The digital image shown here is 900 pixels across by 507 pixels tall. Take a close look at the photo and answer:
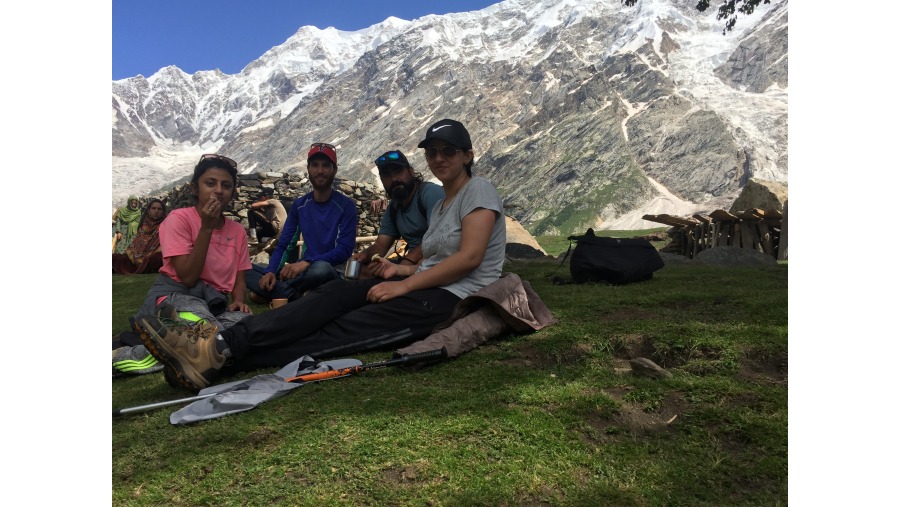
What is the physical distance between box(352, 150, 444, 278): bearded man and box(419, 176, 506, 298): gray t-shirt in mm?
1267

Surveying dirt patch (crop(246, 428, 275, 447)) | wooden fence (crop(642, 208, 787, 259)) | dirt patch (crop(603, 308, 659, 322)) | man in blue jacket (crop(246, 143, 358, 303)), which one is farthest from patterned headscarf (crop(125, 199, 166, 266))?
wooden fence (crop(642, 208, 787, 259))

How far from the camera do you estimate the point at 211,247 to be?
18.2ft

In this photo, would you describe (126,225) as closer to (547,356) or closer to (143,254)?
(143,254)

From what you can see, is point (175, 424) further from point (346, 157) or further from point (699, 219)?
point (346, 157)

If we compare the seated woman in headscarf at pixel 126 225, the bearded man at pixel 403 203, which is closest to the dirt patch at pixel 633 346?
the bearded man at pixel 403 203

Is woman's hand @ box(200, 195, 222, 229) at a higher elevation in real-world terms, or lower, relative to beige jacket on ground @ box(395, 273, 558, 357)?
higher

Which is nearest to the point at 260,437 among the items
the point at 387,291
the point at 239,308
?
the point at 387,291

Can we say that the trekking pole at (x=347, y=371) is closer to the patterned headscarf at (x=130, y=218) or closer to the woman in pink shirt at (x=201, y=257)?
the woman in pink shirt at (x=201, y=257)

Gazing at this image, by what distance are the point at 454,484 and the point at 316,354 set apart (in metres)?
2.36

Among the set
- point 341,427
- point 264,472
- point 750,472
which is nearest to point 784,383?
point 750,472

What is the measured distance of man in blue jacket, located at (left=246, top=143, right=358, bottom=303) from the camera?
7.42 m

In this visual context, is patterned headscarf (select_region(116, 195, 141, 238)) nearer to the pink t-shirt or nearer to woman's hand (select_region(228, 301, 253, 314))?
the pink t-shirt

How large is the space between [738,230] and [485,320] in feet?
56.1

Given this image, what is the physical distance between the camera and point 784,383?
370 centimetres
